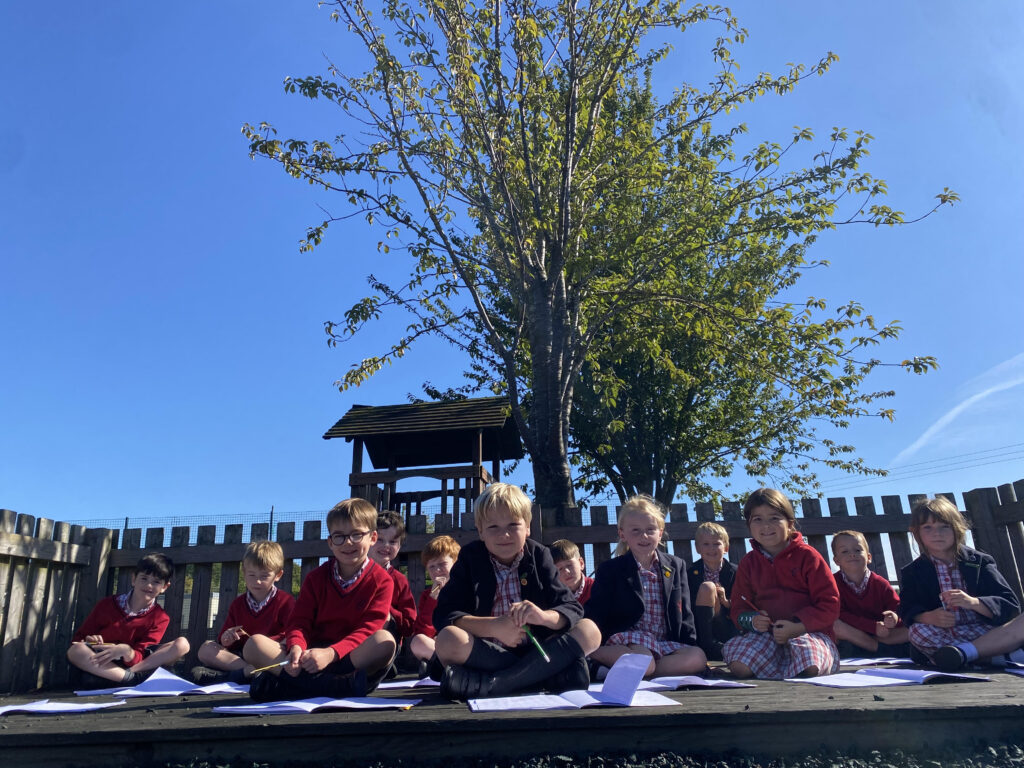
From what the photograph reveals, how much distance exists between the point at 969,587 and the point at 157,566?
549cm

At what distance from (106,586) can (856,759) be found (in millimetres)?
6106

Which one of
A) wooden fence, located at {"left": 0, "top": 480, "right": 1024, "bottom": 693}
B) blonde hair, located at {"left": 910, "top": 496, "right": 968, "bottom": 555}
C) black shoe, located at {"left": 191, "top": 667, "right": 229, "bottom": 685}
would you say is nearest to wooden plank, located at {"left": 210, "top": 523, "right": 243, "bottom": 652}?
wooden fence, located at {"left": 0, "top": 480, "right": 1024, "bottom": 693}

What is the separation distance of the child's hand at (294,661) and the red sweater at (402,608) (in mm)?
1644

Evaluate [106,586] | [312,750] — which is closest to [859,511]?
[312,750]

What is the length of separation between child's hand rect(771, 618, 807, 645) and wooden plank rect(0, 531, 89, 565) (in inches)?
206

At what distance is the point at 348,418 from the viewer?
1439 cm

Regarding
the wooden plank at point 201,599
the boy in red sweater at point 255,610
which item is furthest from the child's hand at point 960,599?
the wooden plank at point 201,599

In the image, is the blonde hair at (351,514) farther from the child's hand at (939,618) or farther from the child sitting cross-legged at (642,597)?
the child's hand at (939,618)

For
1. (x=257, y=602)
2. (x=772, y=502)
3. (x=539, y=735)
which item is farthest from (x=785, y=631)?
(x=257, y=602)

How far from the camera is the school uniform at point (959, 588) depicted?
13.0 ft

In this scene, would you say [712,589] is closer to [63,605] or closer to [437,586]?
[437,586]

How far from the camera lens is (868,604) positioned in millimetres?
5008

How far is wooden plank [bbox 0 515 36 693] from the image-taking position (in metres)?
5.16

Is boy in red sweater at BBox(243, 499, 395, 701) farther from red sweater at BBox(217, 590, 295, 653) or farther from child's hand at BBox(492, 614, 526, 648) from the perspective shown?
red sweater at BBox(217, 590, 295, 653)
